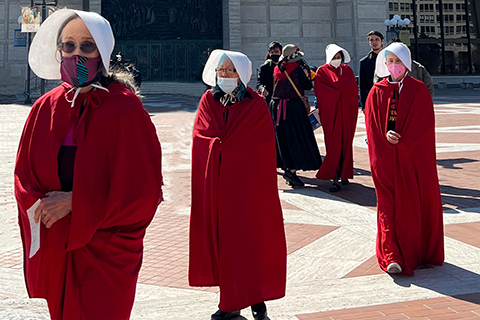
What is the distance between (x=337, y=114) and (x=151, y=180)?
7051 mm

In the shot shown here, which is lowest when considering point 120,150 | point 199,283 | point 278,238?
point 199,283

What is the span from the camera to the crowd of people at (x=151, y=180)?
108 inches

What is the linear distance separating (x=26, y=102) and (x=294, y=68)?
849 inches

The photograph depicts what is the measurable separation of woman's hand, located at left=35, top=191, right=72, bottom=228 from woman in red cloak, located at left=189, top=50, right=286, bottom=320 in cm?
179

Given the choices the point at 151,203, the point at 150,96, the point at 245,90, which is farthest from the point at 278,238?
the point at 150,96

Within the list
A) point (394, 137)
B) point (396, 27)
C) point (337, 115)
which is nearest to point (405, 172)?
point (394, 137)

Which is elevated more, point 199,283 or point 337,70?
point 337,70

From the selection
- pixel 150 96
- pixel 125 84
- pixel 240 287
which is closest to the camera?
pixel 125 84

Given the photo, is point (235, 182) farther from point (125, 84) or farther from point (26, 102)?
point (26, 102)

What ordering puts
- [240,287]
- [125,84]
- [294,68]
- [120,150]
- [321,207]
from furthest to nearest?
1. [294,68]
2. [321,207]
3. [240,287]
4. [125,84]
5. [120,150]


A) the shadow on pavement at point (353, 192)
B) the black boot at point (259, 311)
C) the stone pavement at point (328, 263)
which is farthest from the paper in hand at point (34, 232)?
A: the shadow on pavement at point (353, 192)

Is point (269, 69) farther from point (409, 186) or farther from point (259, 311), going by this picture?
point (259, 311)

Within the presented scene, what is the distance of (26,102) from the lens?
93.1 feet

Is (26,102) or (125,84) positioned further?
(26,102)
